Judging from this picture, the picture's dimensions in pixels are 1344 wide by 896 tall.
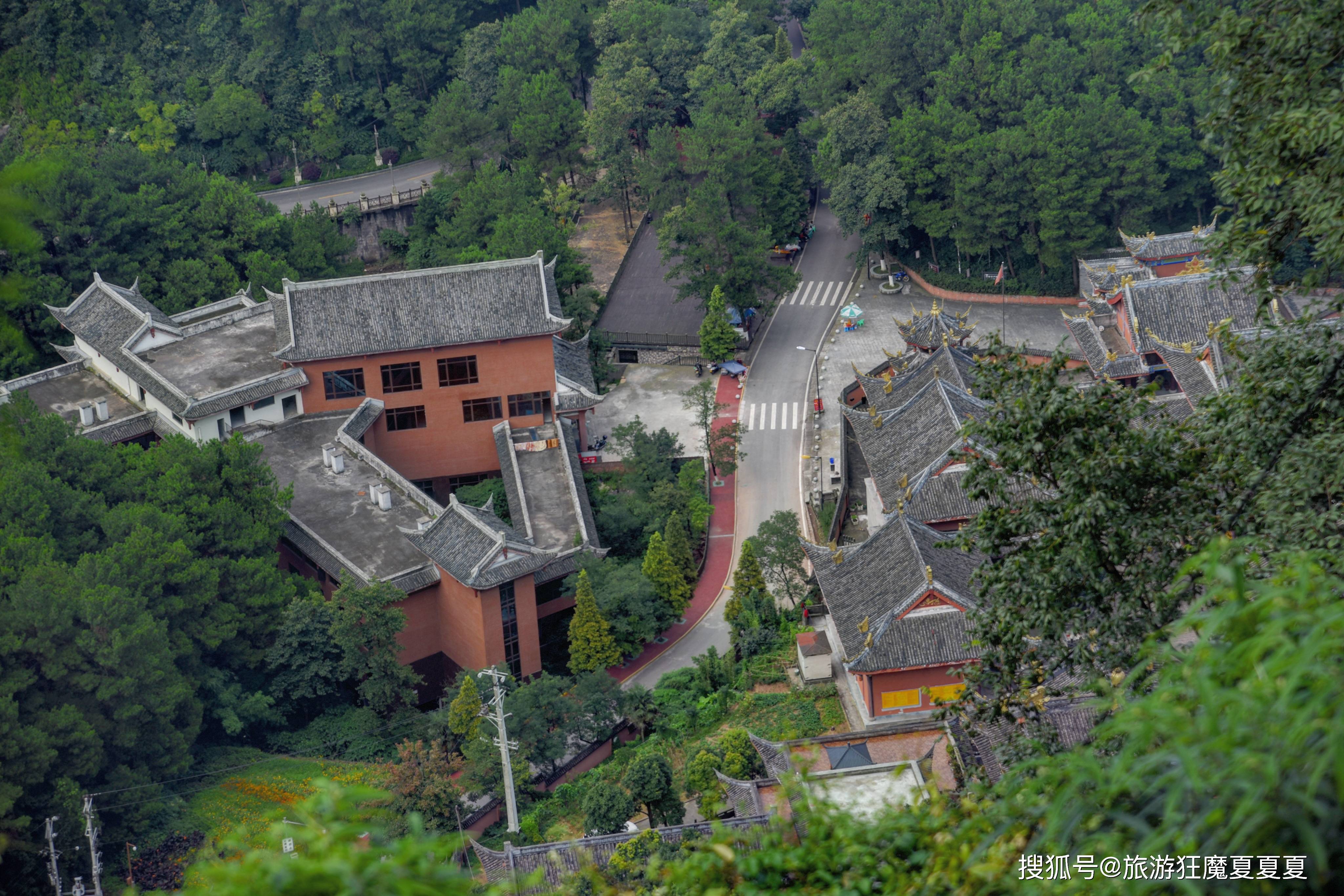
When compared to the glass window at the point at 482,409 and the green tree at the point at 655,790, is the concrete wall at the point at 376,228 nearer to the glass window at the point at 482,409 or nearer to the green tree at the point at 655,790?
the glass window at the point at 482,409

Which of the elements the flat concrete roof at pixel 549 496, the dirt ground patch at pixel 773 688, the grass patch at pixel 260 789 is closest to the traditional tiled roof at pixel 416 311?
the flat concrete roof at pixel 549 496

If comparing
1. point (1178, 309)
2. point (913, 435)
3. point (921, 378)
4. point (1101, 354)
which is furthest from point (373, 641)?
point (1178, 309)

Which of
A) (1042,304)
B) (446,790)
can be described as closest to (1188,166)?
(1042,304)

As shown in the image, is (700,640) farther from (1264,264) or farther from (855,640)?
(1264,264)

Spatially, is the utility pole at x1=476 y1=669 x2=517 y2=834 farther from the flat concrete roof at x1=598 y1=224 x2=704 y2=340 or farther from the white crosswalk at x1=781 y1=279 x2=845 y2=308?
the white crosswalk at x1=781 y1=279 x2=845 y2=308

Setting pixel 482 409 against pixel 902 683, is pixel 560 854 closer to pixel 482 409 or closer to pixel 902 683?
pixel 902 683

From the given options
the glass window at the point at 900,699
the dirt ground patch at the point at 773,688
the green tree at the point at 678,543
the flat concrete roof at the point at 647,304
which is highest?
the flat concrete roof at the point at 647,304
